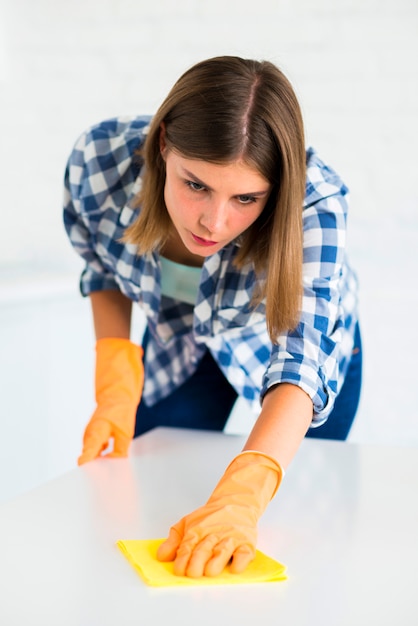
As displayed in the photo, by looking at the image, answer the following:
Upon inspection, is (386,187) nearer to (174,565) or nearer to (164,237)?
(164,237)

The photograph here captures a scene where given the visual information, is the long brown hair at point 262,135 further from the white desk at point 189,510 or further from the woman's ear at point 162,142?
the white desk at point 189,510

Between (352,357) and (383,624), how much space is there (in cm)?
87

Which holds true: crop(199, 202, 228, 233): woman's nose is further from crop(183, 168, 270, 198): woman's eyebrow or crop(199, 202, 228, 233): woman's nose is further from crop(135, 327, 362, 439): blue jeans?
crop(135, 327, 362, 439): blue jeans

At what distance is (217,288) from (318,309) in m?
0.21

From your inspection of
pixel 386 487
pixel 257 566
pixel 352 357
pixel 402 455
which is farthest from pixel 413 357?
pixel 257 566

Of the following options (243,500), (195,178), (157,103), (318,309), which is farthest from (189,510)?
(157,103)

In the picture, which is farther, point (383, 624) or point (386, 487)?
point (386, 487)

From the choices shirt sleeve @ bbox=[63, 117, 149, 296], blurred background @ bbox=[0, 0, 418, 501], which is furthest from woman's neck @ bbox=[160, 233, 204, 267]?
blurred background @ bbox=[0, 0, 418, 501]

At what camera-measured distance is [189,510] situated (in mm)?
1088

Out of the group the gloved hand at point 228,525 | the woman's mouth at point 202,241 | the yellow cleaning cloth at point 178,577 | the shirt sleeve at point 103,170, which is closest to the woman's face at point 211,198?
the woman's mouth at point 202,241

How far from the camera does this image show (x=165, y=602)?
811 millimetres

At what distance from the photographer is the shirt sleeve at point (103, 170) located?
138 centimetres

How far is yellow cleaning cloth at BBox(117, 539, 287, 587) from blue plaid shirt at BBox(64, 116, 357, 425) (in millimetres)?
289

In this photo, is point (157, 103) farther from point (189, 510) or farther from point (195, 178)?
point (189, 510)
